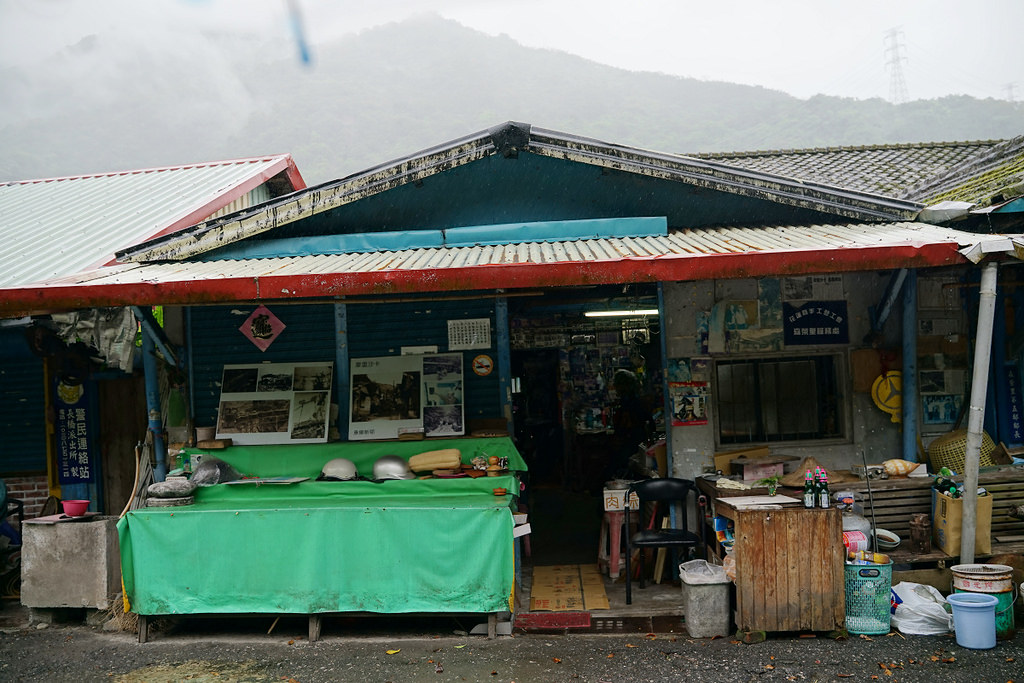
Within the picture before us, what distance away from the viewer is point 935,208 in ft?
25.4

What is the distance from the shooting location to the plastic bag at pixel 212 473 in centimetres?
809

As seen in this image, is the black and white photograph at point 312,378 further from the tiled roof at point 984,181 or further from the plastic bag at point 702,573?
the tiled roof at point 984,181

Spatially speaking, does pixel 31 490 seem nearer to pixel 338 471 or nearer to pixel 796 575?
pixel 338 471

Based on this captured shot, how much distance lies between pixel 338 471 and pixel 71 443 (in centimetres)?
523

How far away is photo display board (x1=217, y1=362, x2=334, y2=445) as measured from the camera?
862 centimetres

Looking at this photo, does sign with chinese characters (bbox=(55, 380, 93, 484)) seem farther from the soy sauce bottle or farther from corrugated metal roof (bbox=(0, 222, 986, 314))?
the soy sauce bottle

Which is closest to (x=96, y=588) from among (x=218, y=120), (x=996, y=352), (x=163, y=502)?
(x=163, y=502)

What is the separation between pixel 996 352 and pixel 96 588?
10459 mm

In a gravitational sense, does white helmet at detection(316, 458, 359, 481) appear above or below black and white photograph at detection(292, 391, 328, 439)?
below

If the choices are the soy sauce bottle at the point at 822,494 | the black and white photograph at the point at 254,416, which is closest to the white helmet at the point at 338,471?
the black and white photograph at the point at 254,416

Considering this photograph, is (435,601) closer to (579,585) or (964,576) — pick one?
(579,585)

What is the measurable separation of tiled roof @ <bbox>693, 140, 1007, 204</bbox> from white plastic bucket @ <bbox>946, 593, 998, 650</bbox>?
6922 mm

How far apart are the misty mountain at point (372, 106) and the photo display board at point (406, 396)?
5013 centimetres

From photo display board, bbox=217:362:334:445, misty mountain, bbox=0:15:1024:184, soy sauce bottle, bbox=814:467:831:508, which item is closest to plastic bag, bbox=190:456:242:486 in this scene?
photo display board, bbox=217:362:334:445
